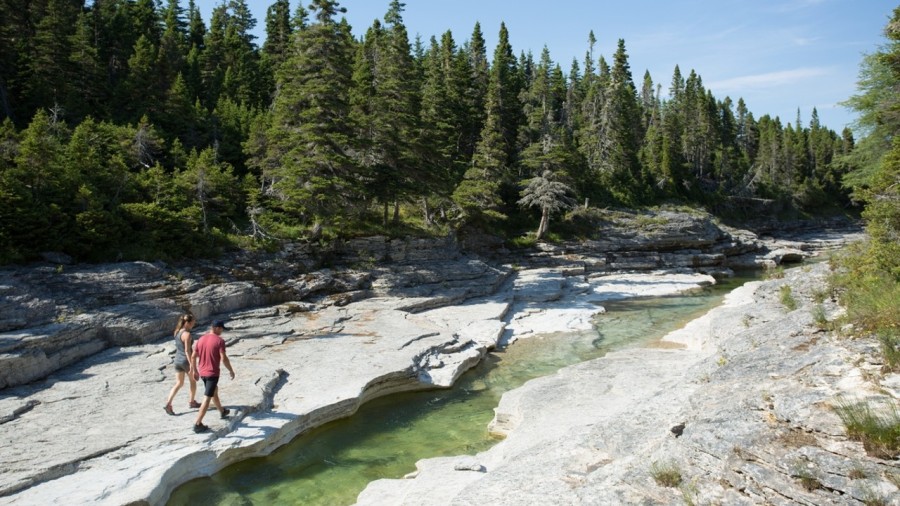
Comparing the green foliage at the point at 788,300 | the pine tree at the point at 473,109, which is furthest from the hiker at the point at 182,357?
the pine tree at the point at 473,109

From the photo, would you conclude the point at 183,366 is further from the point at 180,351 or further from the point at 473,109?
the point at 473,109

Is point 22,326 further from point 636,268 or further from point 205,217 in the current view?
point 636,268

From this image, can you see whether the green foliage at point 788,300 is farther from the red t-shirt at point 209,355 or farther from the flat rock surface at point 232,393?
the red t-shirt at point 209,355

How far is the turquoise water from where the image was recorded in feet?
32.2

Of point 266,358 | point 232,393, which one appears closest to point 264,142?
point 266,358

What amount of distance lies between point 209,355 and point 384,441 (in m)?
4.51

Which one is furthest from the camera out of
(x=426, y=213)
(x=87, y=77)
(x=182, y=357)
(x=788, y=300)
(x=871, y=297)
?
(x=87, y=77)

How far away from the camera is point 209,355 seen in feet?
34.2

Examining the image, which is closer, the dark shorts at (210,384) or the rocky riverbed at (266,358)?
the rocky riverbed at (266,358)

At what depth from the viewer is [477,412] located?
13766 millimetres

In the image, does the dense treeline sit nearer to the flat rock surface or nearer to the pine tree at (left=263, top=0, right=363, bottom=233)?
the pine tree at (left=263, top=0, right=363, bottom=233)

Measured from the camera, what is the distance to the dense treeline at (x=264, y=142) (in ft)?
66.6

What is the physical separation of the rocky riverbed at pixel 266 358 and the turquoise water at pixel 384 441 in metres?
0.41

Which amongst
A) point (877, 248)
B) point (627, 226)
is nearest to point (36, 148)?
point (877, 248)
